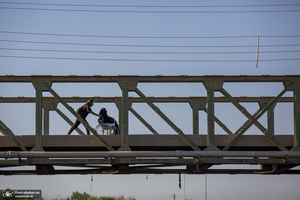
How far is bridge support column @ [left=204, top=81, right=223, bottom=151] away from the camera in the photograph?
2347 cm

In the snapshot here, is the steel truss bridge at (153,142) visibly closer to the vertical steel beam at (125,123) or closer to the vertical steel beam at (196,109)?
the vertical steel beam at (125,123)

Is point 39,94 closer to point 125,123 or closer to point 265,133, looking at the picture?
point 125,123

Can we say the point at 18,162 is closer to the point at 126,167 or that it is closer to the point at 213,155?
the point at 126,167

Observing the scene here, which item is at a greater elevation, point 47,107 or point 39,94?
point 47,107

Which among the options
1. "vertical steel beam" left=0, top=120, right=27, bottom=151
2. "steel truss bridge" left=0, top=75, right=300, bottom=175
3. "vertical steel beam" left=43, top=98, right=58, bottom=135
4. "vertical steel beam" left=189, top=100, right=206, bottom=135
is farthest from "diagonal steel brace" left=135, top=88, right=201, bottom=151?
"vertical steel beam" left=43, top=98, right=58, bottom=135

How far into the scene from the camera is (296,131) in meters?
23.8

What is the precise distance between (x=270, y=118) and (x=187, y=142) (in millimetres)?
5970

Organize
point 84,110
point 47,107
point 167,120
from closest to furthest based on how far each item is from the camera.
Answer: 1. point 167,120
2. point 84,110
3. point 47,107

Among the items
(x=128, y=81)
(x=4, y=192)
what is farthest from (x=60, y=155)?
(x=4, y=192)

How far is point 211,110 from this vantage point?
23562 millimetres

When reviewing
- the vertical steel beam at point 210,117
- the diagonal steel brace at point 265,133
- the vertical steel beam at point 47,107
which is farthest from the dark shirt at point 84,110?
the diagonal steel brace at point 265,133

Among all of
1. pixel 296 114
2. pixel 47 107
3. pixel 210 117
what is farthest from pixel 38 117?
pixel 296 114

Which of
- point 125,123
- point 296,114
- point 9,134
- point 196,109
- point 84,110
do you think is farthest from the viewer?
point 196,109

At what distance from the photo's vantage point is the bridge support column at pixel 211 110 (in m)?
23.5
